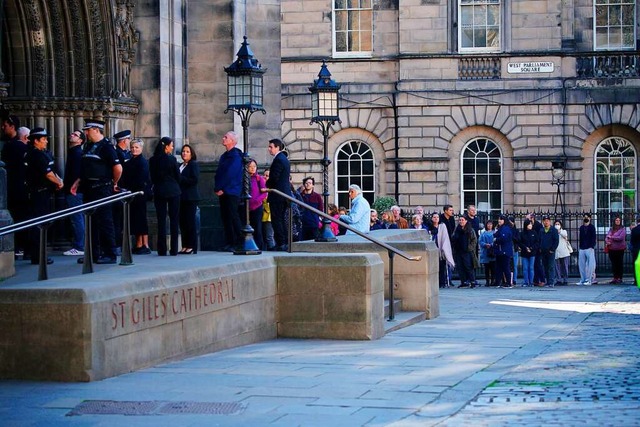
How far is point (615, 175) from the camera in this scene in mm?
44125

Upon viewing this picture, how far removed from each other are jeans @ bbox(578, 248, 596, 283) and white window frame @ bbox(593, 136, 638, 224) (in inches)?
347

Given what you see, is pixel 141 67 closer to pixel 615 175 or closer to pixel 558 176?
pixel 558 176

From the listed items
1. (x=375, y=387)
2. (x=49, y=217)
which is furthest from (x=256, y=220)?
(x=375, y=387)

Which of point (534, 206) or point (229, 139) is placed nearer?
point (229, 139)

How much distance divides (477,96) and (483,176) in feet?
7.99

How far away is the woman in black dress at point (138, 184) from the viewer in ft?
62.3

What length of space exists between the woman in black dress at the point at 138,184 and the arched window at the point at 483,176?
2560 cm

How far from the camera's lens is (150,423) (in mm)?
10805

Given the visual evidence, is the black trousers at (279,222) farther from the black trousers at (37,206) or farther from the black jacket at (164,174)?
the black trousers at (37,206)

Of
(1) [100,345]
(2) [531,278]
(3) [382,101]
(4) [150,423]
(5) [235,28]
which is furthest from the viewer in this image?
(3) [382,101]

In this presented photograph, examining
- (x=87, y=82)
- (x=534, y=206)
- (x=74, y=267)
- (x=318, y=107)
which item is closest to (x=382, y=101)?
(x=534, y=206)

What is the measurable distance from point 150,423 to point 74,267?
612cm

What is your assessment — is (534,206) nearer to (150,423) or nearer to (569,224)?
(569,224)

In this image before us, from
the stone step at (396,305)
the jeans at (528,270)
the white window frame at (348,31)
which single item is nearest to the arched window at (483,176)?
the white window frame at (348,31)
